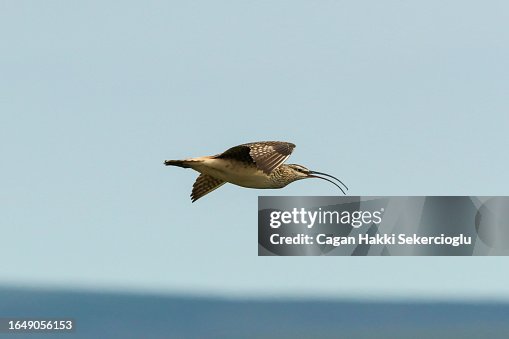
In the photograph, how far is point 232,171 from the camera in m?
23.6

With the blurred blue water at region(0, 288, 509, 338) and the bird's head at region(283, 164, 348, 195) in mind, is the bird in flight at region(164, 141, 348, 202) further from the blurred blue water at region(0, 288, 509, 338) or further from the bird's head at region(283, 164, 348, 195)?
the blurred blue water at region(0, 288, 509, 338)

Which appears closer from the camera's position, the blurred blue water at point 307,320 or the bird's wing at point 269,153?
the bird's wing at point 269,153

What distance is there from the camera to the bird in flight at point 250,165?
74.2 ft

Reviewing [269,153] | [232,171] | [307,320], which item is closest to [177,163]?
[232,171]

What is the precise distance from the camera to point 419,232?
92.0 feet

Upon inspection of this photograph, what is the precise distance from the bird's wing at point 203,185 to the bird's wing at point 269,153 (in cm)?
291

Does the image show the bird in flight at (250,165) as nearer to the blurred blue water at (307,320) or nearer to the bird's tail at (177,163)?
the bird's tail at (177,163)

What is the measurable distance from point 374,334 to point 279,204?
107 m

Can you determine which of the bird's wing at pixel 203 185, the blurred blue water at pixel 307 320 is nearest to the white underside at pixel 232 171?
the bird's wing at pixel 203 185

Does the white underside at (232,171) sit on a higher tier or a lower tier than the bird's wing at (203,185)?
lower

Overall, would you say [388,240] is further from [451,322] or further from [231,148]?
[451,322]

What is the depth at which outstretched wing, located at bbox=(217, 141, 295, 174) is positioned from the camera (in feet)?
73.8

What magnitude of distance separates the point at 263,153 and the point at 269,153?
14 cm

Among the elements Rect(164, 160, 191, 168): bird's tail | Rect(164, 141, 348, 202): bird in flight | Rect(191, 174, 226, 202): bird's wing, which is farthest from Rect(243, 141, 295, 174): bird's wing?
Rect(191, 174, 226, 202): bird's wing
